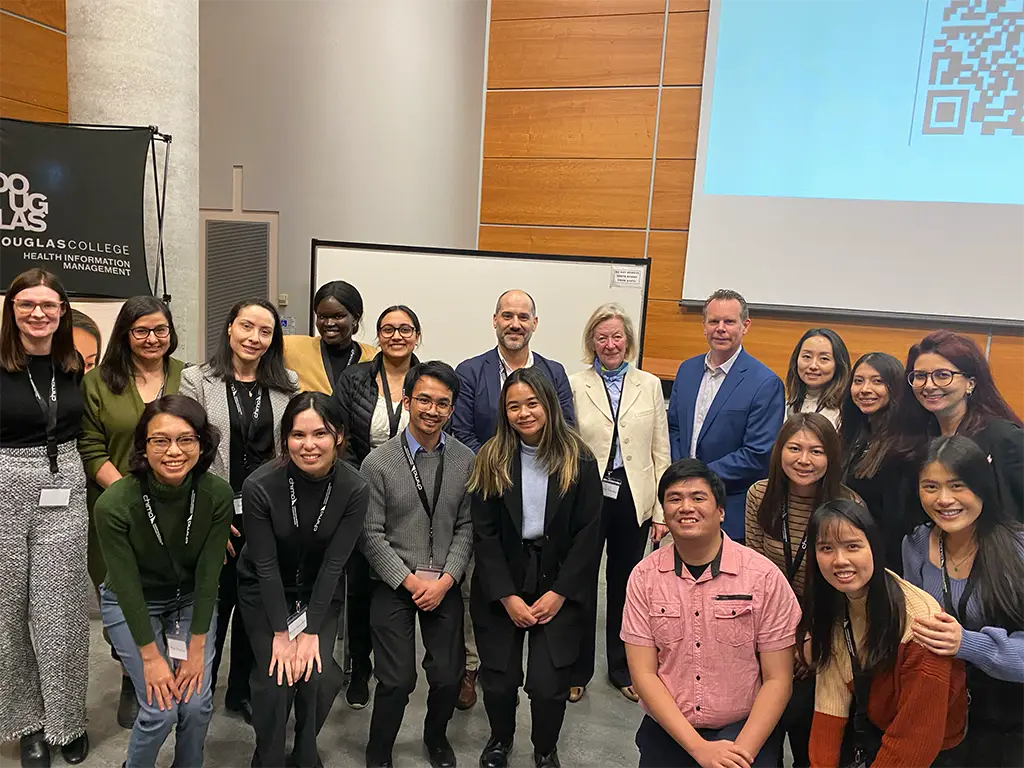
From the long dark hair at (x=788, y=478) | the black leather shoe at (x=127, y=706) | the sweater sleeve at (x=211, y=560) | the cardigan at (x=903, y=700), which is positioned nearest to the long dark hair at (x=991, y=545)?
the cardigan at (x=903, y=700)

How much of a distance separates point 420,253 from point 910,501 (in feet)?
11.1

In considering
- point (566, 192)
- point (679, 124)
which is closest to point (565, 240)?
point (566, 192)

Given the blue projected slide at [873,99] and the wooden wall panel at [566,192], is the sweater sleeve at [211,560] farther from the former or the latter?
the blue projected slide at [873,99]

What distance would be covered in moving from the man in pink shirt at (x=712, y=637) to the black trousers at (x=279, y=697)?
3.36 feet

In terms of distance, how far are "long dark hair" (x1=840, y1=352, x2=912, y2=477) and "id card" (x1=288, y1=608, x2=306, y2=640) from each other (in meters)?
1.91

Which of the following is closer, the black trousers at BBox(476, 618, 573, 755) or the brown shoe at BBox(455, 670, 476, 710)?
the black trousers at BBox(476, 618, 573, 755)

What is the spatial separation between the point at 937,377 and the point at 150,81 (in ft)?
13.2

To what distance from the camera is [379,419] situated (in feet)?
8.73

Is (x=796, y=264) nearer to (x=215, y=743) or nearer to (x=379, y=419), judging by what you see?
(x=379, y=419)

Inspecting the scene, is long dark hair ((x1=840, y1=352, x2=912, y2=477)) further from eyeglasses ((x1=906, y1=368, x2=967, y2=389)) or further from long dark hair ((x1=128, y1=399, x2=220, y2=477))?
long dark hair ((x1=128, y1=399, x2=220, y2=477))

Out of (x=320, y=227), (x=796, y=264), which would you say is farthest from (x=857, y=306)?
(x=320, y=227)

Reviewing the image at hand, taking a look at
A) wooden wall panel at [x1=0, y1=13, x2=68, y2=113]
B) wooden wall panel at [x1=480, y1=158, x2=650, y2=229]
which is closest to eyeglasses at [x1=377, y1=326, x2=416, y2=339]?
wooden wall panel at [x1=480, y1=158, x2=650, y2=229]

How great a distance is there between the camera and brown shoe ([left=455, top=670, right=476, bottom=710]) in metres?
2.68

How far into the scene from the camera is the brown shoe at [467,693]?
268 centimetres
